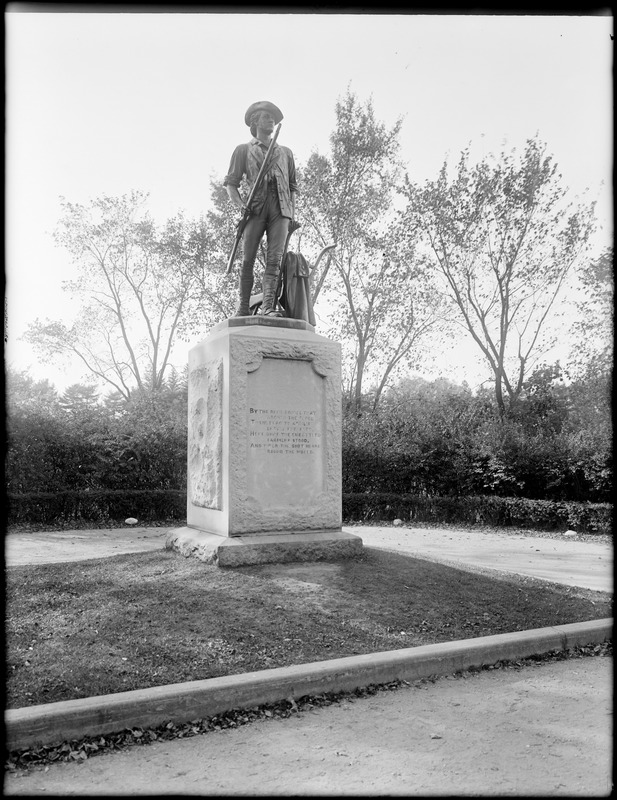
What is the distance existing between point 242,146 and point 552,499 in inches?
459

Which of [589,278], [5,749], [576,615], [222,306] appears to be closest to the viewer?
[5,749]

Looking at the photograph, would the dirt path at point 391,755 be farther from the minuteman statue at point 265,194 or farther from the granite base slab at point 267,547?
the minuteman statue at point 265,194

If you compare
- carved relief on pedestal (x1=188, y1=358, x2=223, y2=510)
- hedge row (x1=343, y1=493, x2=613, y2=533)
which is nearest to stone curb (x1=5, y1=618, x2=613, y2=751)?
carved relief on pedestal (x1=188, y1=358, x2=223, y2=510)

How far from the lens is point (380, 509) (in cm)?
1669

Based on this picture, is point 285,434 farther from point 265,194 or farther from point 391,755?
point 391,755

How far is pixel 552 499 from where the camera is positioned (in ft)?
52.9

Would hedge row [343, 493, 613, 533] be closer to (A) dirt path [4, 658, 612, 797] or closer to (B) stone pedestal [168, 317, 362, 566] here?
(B) stone pedestal [168, 317, 362, 566]

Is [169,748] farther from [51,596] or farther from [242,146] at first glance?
[242,146]

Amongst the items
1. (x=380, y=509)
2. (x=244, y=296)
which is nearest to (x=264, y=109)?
(x=244, y=296)

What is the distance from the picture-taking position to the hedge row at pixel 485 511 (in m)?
14.6

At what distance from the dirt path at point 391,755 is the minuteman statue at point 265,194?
4.90m

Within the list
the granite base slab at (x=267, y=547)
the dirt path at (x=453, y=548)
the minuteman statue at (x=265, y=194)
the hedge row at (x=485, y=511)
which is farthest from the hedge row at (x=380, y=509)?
the minuteman statue at (x=265, y=194)

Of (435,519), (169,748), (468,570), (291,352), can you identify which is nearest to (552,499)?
(435,519)

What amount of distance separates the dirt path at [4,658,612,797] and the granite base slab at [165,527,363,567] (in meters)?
2.44
